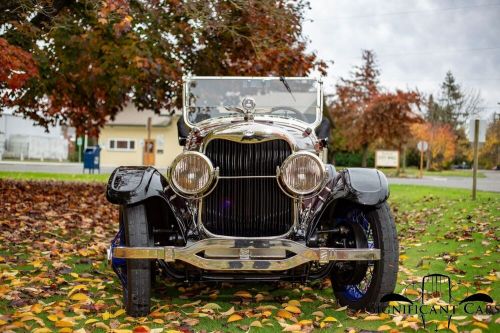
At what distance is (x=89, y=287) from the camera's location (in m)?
5.23

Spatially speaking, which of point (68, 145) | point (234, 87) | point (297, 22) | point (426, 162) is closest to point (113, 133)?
point (68, 145)

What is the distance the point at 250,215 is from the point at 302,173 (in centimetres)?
50

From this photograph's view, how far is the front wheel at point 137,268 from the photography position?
424 centimetres

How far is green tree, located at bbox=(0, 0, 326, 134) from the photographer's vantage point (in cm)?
1041

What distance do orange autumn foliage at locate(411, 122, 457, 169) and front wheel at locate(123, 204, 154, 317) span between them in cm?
4264

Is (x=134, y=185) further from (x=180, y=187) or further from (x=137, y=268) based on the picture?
(x=137, y=268)

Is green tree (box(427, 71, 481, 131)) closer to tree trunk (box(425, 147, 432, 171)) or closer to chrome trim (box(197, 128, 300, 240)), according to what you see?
tree trunk (box(425, 147, 432, 171))

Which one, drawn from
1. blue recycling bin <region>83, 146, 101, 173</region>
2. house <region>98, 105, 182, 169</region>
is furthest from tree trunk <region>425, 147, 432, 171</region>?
blue recycling bin <region>83, 146, 101, 173</region>

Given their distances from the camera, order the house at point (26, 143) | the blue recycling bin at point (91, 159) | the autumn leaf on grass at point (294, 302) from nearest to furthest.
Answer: the autumn leaf on grass at point (294, 302)
the blue recycling bin at point (91, 159)
the house at point (26, 143)

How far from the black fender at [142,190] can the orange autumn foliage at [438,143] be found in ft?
139

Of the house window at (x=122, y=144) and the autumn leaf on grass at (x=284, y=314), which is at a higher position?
the house window at (x=122, y=144)

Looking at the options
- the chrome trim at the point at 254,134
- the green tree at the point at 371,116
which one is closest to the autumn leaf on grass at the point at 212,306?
the chrome trim at the point at 254,134

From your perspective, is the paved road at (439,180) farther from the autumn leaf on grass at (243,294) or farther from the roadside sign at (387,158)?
the autumn leaf on grass at (243,294)

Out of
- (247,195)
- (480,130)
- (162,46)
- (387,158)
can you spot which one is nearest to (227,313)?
(247,195)
